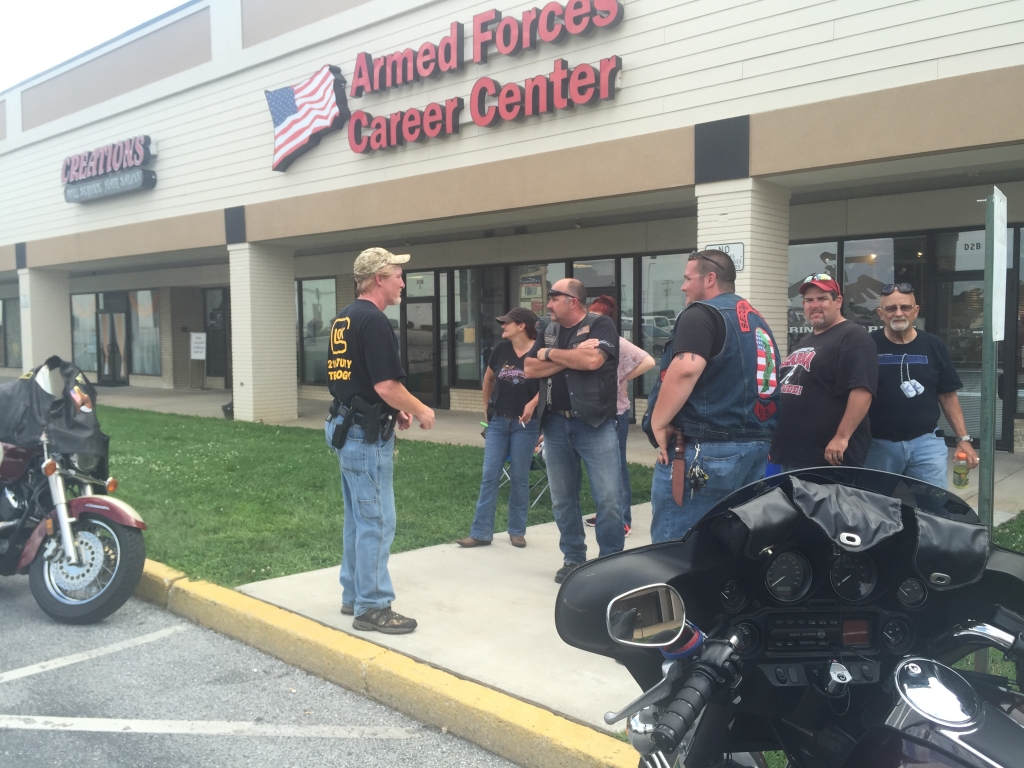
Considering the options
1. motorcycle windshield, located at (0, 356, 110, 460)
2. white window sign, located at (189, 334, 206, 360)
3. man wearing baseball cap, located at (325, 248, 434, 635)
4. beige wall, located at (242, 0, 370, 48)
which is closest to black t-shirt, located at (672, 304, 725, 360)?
man wearing baseball cap, located at (325, 248, 434, 635)

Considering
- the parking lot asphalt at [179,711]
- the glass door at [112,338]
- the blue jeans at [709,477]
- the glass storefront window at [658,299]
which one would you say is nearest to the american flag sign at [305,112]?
the glass storefront window at [658,299]

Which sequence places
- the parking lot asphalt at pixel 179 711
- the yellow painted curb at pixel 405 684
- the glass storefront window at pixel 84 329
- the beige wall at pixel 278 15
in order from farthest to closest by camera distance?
the glass storefront window at pixel 84 329, the beige wall at pixel 278 15, the parking lot asphalt at pixel 179 711, the yellow painted curb at pixel 405 684

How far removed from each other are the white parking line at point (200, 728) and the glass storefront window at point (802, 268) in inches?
352

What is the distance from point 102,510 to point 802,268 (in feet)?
30.7

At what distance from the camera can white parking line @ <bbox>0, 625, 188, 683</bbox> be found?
14.4 ft

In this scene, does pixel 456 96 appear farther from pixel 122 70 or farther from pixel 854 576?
pixel 854 576

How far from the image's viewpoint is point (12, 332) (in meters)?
27.5

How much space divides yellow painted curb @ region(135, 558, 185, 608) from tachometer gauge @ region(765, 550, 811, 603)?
175 inches

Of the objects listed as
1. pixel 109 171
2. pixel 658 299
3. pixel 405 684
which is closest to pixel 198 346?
pixel 109 171

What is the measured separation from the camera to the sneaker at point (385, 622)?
A: 451 cm

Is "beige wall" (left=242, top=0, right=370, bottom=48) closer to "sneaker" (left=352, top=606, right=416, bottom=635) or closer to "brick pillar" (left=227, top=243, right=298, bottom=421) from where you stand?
"brick pillar" (left=227, top=243, right=298, bottom=421)

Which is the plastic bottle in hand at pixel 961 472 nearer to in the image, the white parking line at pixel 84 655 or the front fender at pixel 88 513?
the white parking line at pixel 84 655

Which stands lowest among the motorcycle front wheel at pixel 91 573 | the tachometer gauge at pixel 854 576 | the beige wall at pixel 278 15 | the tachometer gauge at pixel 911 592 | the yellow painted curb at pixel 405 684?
the yellow painted curb at pixel 405 684

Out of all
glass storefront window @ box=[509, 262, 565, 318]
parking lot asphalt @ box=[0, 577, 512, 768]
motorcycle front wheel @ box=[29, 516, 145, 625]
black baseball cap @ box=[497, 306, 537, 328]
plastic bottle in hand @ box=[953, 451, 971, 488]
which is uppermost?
glass storefront window @ box=[509, 262, 565, 318]
